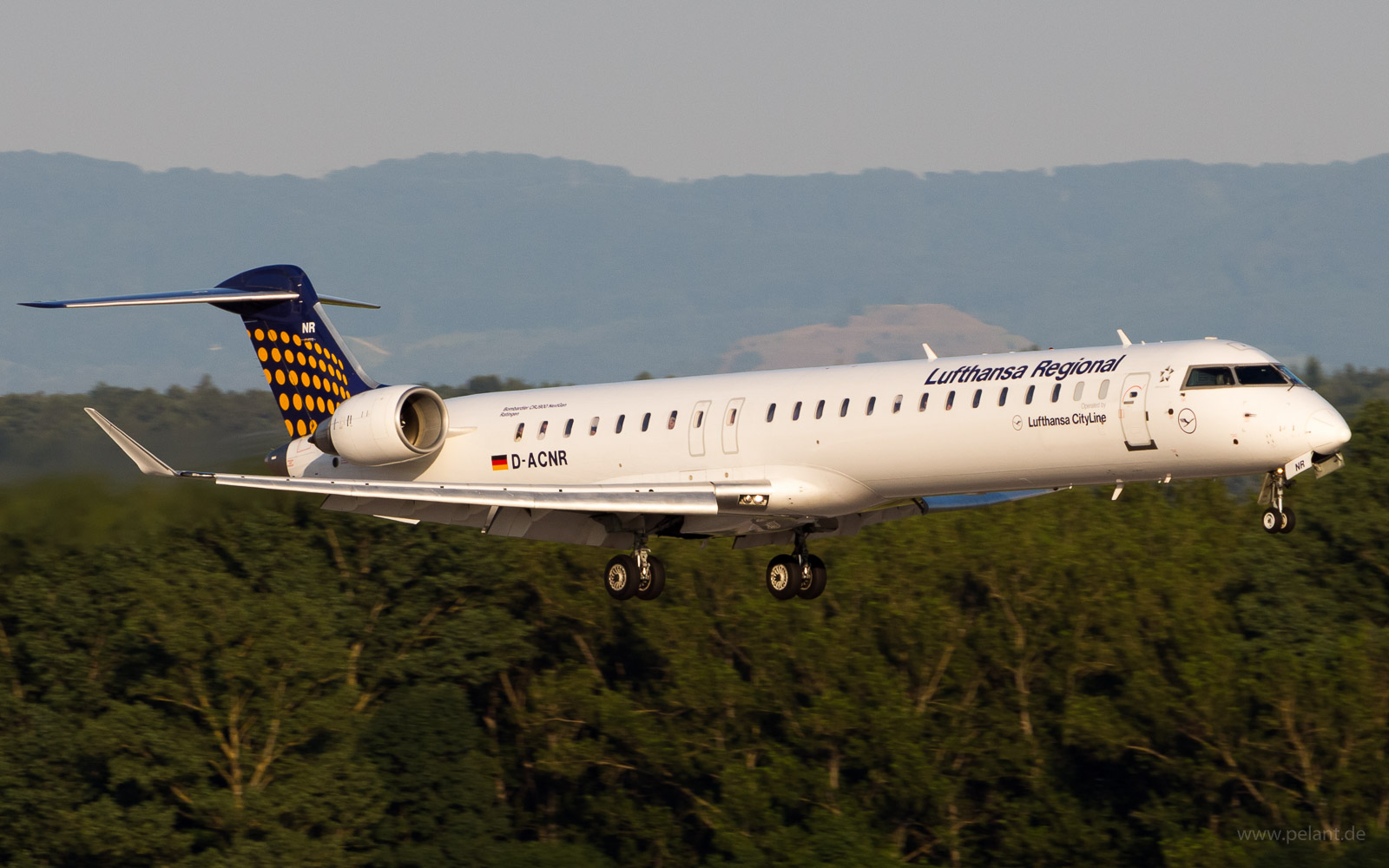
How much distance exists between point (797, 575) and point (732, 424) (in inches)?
119

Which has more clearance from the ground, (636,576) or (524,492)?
(524,492)

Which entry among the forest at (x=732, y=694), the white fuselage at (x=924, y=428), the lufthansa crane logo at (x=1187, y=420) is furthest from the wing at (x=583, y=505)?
the forest at (x=732, y=694)

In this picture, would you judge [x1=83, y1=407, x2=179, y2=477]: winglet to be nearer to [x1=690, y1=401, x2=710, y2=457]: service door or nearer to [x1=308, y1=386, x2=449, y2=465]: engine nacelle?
[x1=308, y1=386, x2=449, y2=465]: engine nacelle

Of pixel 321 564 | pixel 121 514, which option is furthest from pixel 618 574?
pixel 321 564

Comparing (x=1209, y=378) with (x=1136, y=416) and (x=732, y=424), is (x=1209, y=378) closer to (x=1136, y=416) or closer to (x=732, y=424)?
(x=1136, y=416)

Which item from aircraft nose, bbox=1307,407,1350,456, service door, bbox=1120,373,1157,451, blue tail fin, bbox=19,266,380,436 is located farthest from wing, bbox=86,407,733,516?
aircraft nose, bbox=1307,407,1350,456

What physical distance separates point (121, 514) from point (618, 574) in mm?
15481

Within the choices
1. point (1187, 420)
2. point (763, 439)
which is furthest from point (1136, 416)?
point (763, 439)

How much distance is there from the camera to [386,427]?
2677cm

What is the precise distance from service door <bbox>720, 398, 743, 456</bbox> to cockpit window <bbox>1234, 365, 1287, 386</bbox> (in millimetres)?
6875

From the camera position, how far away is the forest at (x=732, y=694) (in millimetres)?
54156

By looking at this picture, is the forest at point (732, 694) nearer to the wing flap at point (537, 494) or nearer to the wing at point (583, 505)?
the wing at point (583, 505)

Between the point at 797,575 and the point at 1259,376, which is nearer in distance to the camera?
the point at 1259,376

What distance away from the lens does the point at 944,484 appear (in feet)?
75.2
